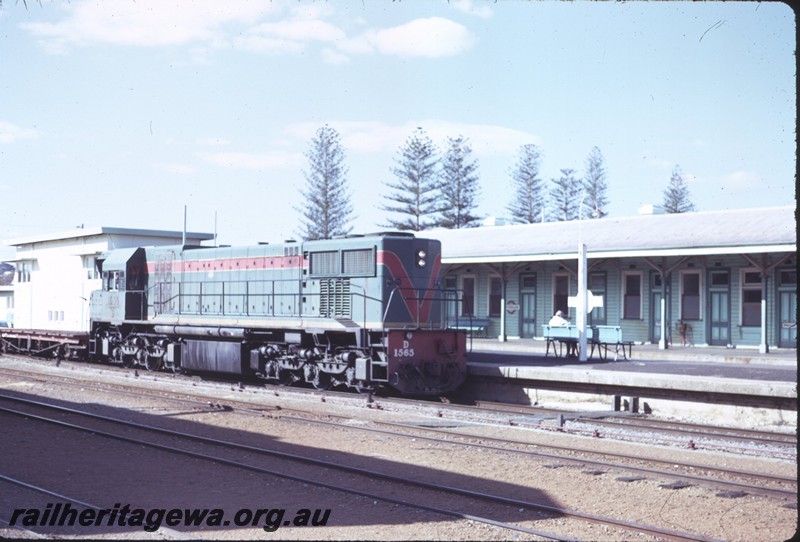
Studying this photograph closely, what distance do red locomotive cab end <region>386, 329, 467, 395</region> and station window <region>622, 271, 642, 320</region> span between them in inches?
507

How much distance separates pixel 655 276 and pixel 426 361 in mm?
13769

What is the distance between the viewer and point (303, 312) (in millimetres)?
18047

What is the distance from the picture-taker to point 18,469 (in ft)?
31.2

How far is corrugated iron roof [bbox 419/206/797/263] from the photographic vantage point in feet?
78.8

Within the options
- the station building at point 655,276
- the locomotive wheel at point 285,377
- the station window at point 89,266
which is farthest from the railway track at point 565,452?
the station window at point 89,266

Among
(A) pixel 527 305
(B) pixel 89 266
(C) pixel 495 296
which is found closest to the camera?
(B) pixel 89 266

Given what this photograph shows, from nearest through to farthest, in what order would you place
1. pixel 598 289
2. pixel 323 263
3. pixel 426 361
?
pixel 426 361 < pixel 323 263 < pixel 598 289

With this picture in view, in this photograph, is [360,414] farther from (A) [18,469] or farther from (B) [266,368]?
(A) [18,469]

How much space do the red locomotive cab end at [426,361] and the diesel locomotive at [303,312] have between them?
0.07 ft

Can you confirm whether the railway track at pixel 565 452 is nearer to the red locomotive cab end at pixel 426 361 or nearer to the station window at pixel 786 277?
the red locomotive cab end at pixel 426 361

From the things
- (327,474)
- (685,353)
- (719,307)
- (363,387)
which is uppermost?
(719,307)

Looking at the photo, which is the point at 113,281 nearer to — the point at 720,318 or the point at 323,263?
the point at 323,263

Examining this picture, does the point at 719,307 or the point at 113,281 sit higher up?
the point at 113,281

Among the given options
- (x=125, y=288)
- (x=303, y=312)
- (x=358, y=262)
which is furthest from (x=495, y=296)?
(x=358, y=262)
